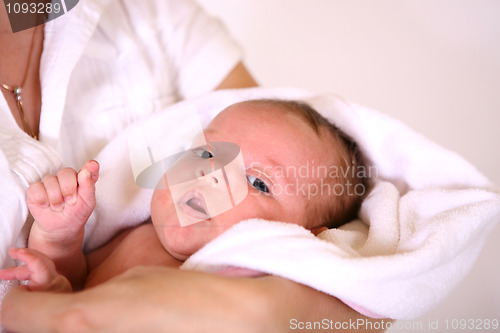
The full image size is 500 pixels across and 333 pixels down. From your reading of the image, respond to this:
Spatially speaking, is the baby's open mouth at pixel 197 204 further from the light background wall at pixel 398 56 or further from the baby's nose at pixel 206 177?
the light background wall at pixel 398 56

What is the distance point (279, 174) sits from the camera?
681 mm

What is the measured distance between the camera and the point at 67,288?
56 cm

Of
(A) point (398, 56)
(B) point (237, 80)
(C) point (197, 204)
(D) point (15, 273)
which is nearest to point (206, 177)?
(C) point (197, 204)

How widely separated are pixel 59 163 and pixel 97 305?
0.30 m

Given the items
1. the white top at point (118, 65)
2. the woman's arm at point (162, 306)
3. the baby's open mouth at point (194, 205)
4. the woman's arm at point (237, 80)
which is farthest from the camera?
the woman's arm at point (237, 80)

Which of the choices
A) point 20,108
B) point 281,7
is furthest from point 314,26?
point 20,108

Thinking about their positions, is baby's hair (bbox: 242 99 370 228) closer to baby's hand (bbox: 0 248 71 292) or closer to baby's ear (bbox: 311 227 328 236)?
baby's ear (bbox: 311 227 328 236)

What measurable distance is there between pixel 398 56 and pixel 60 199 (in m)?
1.17

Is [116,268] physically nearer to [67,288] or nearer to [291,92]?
[67,288]

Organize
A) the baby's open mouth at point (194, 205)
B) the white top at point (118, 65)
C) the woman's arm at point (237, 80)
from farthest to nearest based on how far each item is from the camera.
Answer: the woman's arm at point (237, 80) → the white top at point (118, 65) → the baby's open mouth at point (194, 205)

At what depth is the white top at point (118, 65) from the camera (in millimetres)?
742

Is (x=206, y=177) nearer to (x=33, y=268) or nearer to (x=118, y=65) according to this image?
(x=33, y=268)

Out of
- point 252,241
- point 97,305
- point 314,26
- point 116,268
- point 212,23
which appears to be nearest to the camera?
point 97,305

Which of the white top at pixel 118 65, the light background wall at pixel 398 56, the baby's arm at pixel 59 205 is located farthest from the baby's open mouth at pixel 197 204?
the light background wall at pixel 398 56
